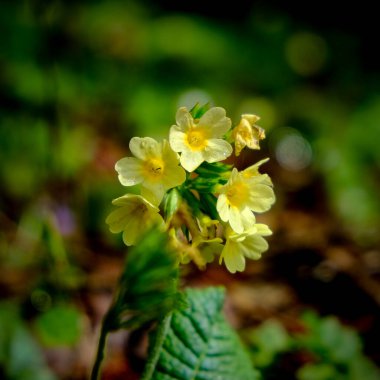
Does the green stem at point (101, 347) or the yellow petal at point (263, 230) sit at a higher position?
the yellow petal at point (263, 230)

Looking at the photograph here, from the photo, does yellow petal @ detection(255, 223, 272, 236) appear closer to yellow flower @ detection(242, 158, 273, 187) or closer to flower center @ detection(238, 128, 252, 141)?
yellow flower @ detection(242, 158, 273, 187)

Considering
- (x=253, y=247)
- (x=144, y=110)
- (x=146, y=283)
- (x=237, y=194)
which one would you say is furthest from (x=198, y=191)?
(x=144, y=110)

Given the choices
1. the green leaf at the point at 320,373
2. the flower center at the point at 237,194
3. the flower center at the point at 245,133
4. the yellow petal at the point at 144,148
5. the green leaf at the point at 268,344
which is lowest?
the green leaf at the point at 268,344

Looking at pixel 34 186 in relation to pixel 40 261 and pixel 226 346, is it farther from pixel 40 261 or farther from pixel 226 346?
pixel 226 346

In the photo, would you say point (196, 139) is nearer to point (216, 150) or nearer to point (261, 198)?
point (216, 150)

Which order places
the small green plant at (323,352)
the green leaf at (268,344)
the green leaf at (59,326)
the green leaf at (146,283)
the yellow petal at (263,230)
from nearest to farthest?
the green leaf at (146,283), the yellow petal at (263,230), the small green plant at (323,352), the green leaf at (268,344), the green leaf at (59,326)

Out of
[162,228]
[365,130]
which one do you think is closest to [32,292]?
[162,228]

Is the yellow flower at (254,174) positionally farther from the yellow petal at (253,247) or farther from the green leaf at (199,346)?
the green leaf at (199,346)

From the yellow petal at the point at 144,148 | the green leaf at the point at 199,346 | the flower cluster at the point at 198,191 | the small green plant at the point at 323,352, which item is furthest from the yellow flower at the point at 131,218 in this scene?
the small green plant at the point at 323,352
